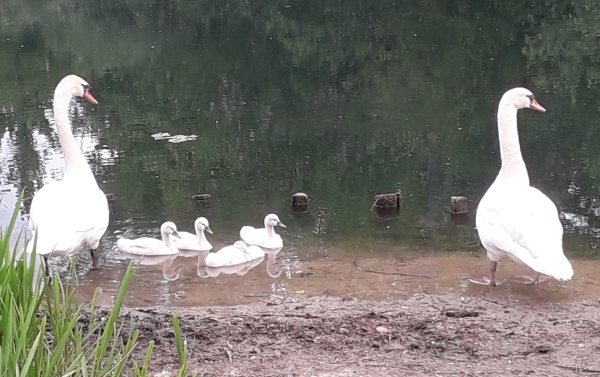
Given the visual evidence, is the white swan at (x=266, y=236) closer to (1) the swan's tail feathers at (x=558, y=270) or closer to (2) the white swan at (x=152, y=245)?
(2) the white swan at (x=152, y=245)

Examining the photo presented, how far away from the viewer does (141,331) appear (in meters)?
5.71

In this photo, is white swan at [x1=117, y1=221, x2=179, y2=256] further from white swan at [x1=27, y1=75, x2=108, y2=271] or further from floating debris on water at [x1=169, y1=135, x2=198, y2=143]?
floating debris on water at [x1=169, y1=135, x2=198, y2=143]

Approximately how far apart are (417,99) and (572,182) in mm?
6693

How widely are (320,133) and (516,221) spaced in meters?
7.84

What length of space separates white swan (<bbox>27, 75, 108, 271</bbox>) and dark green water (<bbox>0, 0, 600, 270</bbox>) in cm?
112

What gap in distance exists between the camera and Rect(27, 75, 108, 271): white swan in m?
7.14

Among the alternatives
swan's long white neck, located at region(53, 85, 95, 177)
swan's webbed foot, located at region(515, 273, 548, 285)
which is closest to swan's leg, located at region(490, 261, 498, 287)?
swan's webbed foot, located at region(515, 273, 548, 285)

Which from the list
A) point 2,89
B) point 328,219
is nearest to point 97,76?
point 2,89

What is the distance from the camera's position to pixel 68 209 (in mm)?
7496

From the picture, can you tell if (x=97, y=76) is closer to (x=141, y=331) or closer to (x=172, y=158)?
(x=172, y=158)

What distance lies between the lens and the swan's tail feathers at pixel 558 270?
21.3 ft

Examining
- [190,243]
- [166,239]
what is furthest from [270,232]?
[166,239]

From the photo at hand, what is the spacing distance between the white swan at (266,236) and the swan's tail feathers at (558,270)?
3269mm

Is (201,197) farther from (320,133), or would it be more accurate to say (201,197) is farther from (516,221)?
(516,221)
